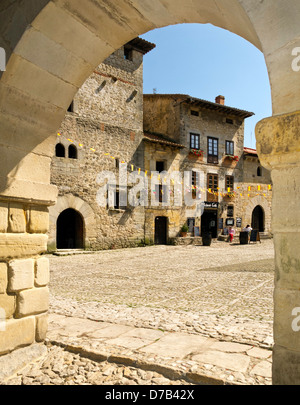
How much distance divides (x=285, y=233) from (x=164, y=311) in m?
3.07

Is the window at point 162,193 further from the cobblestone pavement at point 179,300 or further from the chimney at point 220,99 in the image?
the cobblestone pavement at point 179,300

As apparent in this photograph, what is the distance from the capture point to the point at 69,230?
658 inches

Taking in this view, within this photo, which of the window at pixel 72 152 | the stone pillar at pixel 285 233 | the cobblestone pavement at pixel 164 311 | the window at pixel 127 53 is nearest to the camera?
the stone pillar at pixel 285 233

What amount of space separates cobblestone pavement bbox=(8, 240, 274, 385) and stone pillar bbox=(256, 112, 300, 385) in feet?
2.78

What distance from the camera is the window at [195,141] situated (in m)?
20.6

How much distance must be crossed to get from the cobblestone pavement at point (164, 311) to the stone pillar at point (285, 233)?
0.85m

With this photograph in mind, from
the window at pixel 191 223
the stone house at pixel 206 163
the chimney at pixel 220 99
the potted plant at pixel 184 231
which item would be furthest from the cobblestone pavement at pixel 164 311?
the chimney at pixel 220 99

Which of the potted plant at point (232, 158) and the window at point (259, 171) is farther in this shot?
the window at point (259, 171)

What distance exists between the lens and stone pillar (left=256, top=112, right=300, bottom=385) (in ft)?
4.83

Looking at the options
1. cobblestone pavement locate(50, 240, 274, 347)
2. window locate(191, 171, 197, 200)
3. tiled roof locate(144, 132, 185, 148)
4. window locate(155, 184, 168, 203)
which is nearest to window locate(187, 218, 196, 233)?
window locate(191, 171, 197, 200)

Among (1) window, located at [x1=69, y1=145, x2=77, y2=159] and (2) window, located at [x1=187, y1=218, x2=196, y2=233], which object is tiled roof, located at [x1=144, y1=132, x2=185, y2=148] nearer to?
(1) window, located at [x1=69, y1=145, x2=77, y2=159]

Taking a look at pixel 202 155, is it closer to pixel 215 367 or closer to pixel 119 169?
pixel 119 169

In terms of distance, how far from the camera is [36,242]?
3.00 metres
